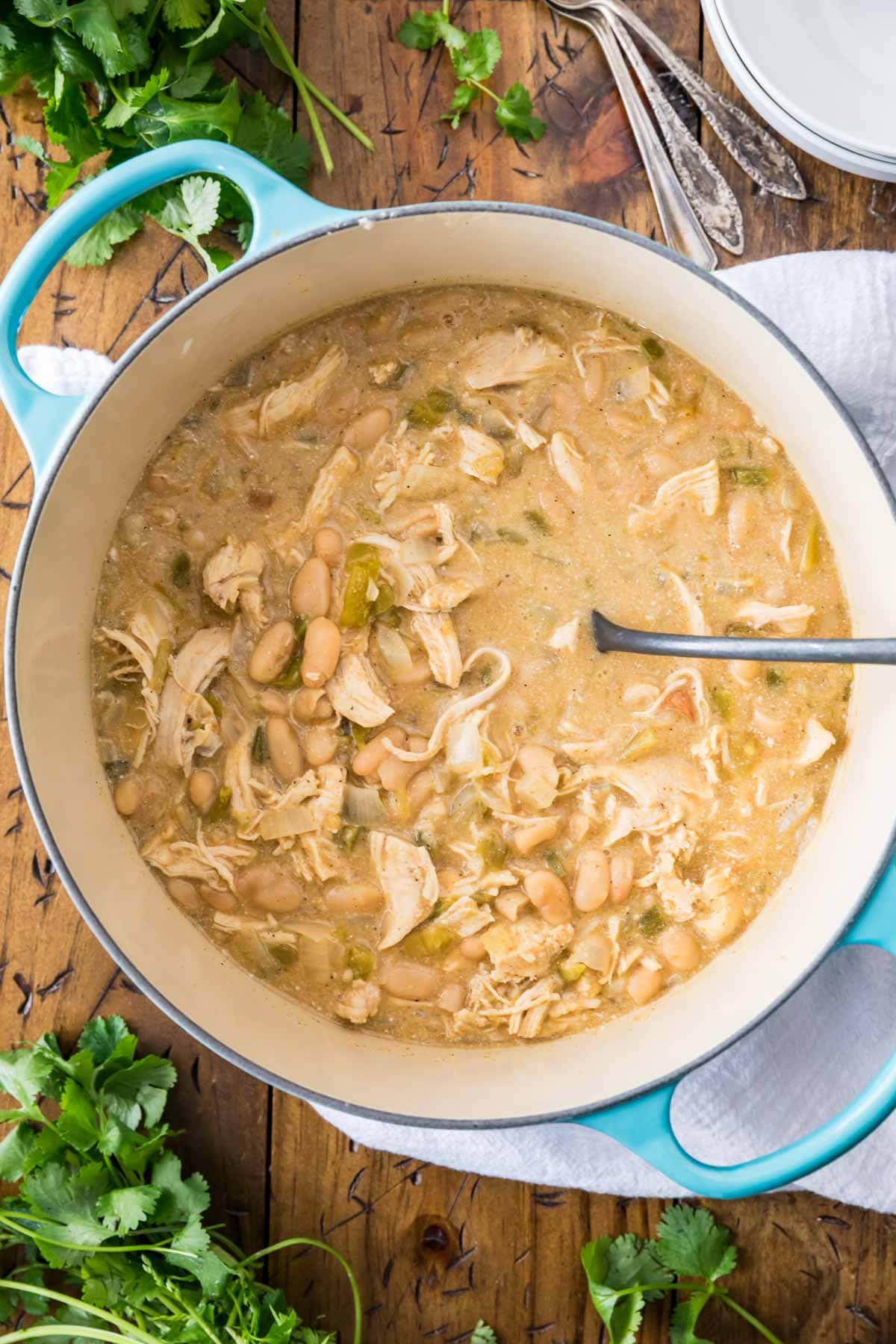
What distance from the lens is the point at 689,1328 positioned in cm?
251

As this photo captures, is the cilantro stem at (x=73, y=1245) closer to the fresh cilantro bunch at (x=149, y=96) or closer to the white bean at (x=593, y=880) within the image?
the white bean at (x=593, y=880)

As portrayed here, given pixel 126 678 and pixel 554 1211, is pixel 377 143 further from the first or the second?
pixel 554 1211

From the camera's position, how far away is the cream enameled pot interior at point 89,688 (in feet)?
7.39

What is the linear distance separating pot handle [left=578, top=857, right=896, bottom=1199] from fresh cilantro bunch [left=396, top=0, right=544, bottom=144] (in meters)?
1.68

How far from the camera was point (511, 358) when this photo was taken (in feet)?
8.10

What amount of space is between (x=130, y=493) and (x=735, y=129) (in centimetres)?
150

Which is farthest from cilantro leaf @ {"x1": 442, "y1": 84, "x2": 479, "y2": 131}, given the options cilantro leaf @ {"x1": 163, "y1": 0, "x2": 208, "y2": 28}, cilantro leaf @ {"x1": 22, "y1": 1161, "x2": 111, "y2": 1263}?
cilantro leaf @ {"x1": 22, "y1": 1161, "x2": 111, "y2": 1263}

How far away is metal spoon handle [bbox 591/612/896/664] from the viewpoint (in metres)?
2.01

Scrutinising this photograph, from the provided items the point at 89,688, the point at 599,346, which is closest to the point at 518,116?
the point at 599,346

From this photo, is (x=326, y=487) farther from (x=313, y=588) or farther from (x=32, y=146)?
(x=32, y=146)

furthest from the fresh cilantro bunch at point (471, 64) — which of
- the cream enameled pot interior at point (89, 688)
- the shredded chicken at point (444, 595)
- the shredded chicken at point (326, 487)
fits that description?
the shredded chicken at point (444, 595)

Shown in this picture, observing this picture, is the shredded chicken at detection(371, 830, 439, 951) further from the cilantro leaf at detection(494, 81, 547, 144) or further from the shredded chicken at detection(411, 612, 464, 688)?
the cilantro leaf at detection(494, 81, 547, 144)

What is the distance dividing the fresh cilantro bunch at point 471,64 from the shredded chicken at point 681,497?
0.83 metres

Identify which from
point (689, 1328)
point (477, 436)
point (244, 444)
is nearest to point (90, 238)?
point (244, 444)
